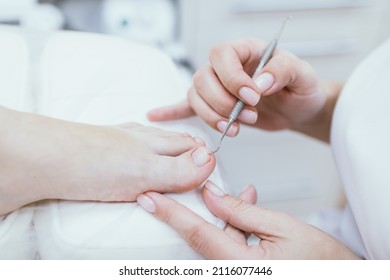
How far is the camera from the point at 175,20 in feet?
3.66

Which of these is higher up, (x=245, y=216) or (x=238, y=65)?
(x=238, y=65)

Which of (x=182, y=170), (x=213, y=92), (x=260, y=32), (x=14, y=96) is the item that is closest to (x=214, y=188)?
(x=182, y=170)

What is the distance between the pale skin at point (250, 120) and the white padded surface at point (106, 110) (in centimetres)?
2

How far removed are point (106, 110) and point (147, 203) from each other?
0.17 m

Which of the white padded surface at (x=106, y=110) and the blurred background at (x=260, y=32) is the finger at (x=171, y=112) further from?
the blurred background at (x=260, y=32)

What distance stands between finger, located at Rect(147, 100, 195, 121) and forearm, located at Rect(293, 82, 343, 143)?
253 millimetres

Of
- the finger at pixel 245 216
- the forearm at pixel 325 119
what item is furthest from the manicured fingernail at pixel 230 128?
the forearm at pixel 325 119

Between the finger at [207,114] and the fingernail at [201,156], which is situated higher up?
the finger at [207,114]

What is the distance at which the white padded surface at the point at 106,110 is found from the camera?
1.52ft

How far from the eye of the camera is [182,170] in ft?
1.72

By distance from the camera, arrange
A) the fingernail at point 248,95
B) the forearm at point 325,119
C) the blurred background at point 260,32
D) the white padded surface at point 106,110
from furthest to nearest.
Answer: the blurred background at point 260,32 < the forearm at point 325,119 < the fingernail at point 248,95 < the white padded surface at point 106,110

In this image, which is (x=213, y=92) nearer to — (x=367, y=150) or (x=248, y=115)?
(x=248, y=115)

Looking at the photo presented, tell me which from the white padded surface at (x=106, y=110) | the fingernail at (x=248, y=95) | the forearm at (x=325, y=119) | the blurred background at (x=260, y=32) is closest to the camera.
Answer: the white padded surface at (x=106, y=110)

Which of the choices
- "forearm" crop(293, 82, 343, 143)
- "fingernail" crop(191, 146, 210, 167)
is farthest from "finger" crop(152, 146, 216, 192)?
"forearm" crop(293, 82, 343, 143)
